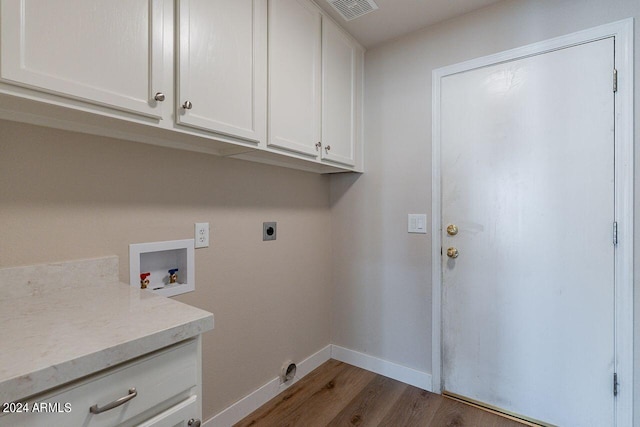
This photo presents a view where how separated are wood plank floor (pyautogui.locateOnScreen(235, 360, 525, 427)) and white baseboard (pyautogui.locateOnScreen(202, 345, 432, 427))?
0.03 metres

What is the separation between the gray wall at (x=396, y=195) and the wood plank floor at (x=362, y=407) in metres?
0.21

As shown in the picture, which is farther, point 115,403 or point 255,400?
point 255,400

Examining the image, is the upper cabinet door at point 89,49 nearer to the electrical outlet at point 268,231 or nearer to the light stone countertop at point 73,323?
the light stone countertop at point 73,323

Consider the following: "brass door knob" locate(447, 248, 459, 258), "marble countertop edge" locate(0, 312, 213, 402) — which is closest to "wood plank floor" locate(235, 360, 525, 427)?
"brass door knob" locate(447, 248, 459, 258)

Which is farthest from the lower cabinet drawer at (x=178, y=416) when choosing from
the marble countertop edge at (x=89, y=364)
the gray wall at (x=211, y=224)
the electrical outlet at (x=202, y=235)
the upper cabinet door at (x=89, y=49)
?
the upper cabinet door at (x=89, y=49)

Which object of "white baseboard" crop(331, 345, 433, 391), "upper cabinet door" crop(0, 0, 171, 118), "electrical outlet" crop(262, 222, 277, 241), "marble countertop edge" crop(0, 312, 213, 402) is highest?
"upper cabinet door" crop(0, 0, 171, 118)

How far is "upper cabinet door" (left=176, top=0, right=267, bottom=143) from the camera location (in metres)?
1.05

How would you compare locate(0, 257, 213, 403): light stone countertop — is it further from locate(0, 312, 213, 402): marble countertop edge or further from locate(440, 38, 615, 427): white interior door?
locate(440, 38, 615, 427): white interior door

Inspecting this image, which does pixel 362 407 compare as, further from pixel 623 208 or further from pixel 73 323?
pixel 623 208

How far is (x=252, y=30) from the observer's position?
4.23 ft

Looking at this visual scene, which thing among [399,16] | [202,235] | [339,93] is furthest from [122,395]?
[399,16]

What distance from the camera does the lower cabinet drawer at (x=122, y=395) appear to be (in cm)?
52

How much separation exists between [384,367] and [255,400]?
91cm

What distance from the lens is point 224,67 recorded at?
3.85 ft
